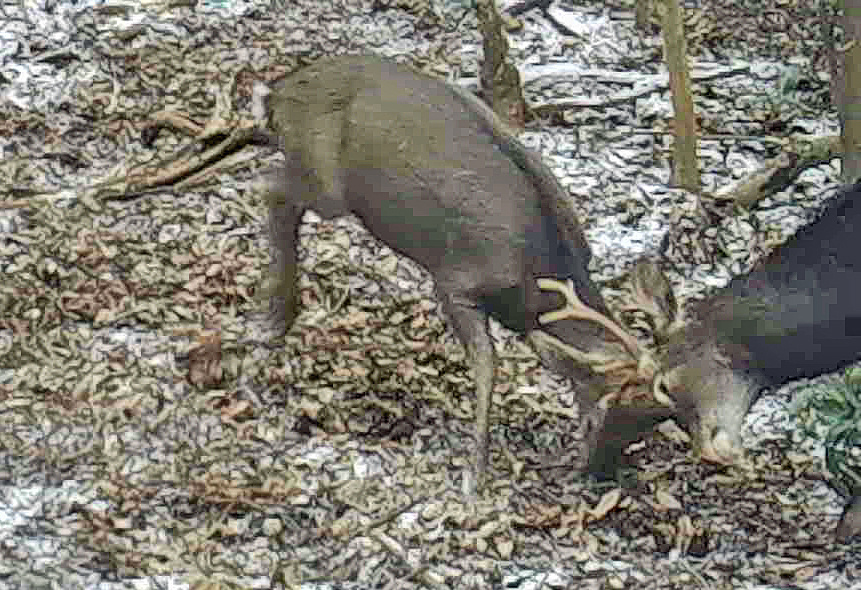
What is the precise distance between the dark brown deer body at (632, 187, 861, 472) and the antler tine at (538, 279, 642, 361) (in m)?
0.13

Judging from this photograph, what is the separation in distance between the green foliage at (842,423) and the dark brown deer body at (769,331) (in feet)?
1.46

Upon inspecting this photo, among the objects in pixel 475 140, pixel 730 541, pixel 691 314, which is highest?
pixel 475 140

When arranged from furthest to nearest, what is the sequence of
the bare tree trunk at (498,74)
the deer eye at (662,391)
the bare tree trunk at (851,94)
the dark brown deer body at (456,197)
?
1. the bare tree trunk at (498,74)
2. the bare tree trunk at (851,94)
3. the dark brown deer body at (456,197)
4. the deer eye at (662,391)

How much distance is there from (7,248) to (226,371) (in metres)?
0.89

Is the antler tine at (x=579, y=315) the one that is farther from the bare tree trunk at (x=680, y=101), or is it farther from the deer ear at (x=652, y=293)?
the bare tree trunk at (x=680, y=101)

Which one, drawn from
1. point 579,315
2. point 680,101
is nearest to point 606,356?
point 579,315

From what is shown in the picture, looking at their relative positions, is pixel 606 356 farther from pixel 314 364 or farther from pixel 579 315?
pixel 314 364

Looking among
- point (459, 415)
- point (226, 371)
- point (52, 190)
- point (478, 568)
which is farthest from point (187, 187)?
point (478, 568)

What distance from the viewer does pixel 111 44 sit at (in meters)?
6.50

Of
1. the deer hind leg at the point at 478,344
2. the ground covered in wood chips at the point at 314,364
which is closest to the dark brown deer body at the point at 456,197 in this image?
the deer hind leg at the point at 478,344

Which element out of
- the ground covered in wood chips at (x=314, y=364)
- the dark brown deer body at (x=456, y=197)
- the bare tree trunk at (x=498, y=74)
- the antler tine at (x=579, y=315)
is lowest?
the ground covered in wood chips at (x=314, y=364)

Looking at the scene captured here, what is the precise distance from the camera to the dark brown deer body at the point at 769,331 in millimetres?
3760

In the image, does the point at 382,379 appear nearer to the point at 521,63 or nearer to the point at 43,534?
the point at 43,534

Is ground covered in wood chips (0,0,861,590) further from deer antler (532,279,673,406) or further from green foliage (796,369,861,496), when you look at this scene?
deer antler (532,279,673,406)
